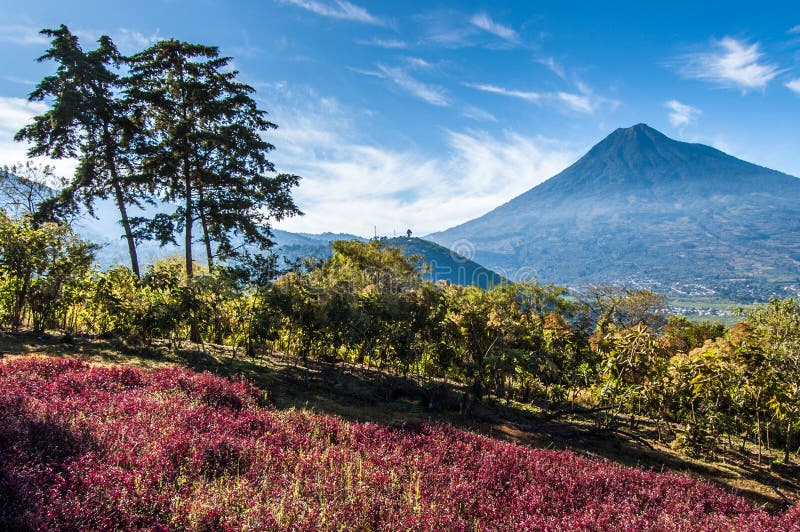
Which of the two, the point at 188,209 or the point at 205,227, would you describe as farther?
the point at 205,227

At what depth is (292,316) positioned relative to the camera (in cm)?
1180

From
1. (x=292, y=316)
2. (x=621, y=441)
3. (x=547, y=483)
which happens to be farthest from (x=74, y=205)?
(x=621, y=441)

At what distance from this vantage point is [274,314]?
11.7 m

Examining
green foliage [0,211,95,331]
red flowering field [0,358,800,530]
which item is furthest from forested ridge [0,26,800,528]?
red flowering field [0,358,800,530]

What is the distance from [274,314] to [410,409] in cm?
496

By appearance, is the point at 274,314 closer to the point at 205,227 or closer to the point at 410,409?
the point at 410,409

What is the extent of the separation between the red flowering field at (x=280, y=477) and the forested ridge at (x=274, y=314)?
135 inches

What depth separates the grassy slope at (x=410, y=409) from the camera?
338 inches

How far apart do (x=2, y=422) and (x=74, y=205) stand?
20037 millimetres

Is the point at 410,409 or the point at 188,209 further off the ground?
the point at 188,209

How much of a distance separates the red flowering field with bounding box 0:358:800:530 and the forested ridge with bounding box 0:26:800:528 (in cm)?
342

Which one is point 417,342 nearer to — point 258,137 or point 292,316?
point 292,316

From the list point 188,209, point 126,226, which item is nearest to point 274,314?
point 188,209

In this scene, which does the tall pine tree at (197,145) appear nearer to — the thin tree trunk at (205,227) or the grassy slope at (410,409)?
the thin tree trunk at (205,227)
